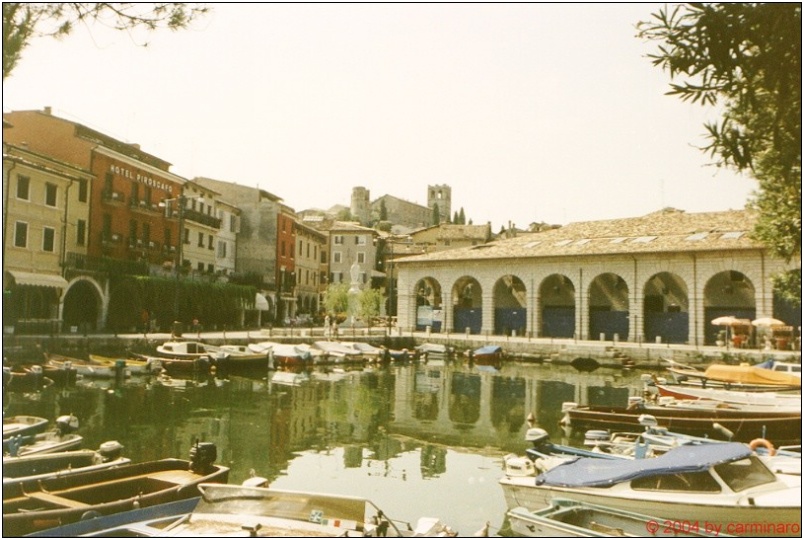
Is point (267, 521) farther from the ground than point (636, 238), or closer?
closer

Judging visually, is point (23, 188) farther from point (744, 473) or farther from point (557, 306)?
point (557, 306)

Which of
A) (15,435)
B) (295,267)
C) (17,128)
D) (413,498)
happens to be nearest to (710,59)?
(413,498)

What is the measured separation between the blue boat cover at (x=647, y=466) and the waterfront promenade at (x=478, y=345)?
21742mm

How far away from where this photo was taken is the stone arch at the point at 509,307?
48.2 meters

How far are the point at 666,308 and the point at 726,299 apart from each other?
443 centimetres

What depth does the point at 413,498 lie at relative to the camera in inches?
484

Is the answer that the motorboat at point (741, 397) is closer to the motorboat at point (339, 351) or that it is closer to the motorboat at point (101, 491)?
the motorboat at point (101, 491)

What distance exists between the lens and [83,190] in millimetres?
33031

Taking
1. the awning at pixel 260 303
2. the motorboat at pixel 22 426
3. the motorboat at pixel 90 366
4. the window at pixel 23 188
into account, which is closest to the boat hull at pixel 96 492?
the motorboat at pixel 22 426

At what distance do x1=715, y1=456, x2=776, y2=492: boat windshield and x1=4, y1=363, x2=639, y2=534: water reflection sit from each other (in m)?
3.77

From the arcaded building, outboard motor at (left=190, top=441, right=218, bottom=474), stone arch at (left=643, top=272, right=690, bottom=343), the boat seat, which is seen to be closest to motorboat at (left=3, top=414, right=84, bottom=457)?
the boat seat

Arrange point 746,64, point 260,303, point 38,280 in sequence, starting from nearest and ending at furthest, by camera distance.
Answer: point 746,64
point 38,280
point 260,303

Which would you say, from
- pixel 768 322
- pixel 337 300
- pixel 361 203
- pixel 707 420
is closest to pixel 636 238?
pixel 768 322

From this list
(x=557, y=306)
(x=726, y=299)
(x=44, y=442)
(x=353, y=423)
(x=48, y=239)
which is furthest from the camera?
(x=557, y=306)
